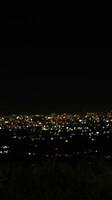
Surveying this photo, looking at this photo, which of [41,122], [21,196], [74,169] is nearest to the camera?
[21,196]

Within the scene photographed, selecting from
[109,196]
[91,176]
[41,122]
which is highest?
[41,122]

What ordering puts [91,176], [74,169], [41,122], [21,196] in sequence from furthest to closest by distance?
1. [41,122]
2. [74,169]
3. [91,176]
4. [21,196]

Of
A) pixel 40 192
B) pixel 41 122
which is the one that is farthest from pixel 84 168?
pixel 41 122

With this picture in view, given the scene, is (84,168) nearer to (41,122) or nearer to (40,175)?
(40,175)

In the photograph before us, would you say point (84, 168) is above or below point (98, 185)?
above

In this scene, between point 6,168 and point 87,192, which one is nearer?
point 87,192

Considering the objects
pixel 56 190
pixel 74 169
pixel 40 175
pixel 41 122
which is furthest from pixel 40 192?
pixel 41 122
